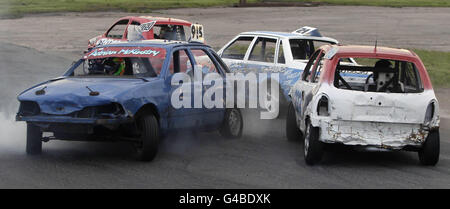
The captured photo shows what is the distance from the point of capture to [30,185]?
25.6 feet

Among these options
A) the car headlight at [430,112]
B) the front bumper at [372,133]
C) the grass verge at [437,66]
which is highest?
the car headlight at [430,112]

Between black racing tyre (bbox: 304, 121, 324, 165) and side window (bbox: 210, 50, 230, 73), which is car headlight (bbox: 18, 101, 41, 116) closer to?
side window (bbox: 210, 50, 230, 73)

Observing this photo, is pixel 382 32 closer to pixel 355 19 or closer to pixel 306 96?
pixel 355 19

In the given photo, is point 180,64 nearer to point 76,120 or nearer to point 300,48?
point 76,120

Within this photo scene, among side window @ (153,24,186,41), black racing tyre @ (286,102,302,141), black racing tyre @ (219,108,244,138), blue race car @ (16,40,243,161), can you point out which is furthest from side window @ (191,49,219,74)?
side window @ (153,24,186,41)

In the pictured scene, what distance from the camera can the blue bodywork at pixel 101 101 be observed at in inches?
348

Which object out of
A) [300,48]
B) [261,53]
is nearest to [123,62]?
[261,53]

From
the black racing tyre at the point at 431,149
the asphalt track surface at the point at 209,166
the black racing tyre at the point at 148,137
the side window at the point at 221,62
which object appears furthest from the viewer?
the side window at the point at 221,62

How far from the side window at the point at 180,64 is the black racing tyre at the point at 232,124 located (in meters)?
0.96

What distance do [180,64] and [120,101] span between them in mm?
1894

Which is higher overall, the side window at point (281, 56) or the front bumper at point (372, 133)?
the side window at point (281, 56)

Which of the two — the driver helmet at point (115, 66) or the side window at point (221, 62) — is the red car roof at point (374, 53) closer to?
the side window at point (221, 62)

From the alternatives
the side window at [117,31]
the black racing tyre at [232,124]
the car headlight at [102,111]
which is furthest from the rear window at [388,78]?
the side window at [117,31]

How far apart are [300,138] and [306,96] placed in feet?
4.11
